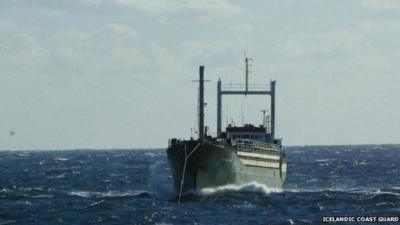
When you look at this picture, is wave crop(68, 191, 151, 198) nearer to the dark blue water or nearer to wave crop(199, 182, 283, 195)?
the dark blue water

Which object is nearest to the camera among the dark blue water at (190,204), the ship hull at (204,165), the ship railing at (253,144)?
the dark blue water at (190,204)

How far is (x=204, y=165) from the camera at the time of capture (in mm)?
84000

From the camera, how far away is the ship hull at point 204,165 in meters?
83.9

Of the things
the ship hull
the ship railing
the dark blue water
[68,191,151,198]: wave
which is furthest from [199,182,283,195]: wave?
[68,191,151,198]: wave

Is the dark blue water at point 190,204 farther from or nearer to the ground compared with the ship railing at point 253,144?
nearer to the ground

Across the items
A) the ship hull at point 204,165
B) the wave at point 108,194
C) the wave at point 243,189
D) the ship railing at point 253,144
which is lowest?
the wave at point 108,194

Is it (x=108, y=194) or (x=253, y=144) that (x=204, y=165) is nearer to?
(x=253, y=144)

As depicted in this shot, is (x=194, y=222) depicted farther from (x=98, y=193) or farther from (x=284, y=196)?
(x=98, y=193)

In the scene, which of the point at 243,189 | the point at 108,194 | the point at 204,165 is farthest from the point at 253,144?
the point at 108,194

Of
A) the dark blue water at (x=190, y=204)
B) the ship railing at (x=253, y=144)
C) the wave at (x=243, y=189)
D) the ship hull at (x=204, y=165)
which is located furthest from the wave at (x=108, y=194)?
the ship railing at (x=253, y=144)

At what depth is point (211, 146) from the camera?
8412 cm

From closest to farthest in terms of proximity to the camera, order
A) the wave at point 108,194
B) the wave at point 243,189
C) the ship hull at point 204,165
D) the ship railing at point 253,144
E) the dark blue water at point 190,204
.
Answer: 1. the dark blue water at point 190,204
2. the ship hull at point 204,165
3. the wave at point 243,189
4. the ship railing at point 253,144
5. the wave at point 108,194

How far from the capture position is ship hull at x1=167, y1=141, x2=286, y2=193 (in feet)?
275

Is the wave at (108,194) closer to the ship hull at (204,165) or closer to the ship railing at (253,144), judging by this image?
the ship hull at (204,165)
